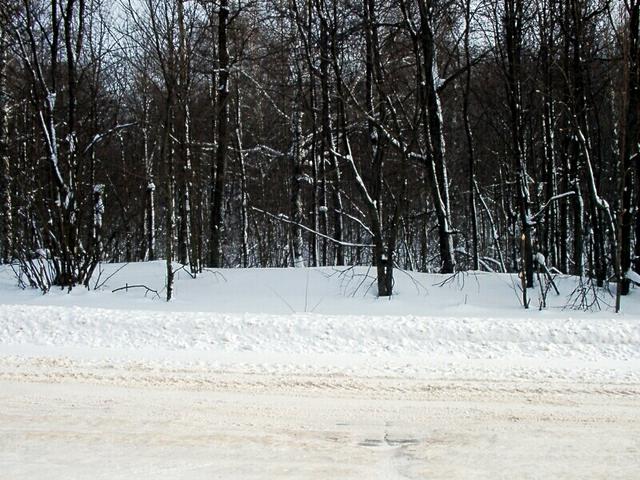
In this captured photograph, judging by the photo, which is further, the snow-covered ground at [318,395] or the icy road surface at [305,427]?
the snow-covered ground at [318,395]

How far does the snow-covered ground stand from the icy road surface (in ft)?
0.05

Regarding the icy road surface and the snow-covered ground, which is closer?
the icy road surface

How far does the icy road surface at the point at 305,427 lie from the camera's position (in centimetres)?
366

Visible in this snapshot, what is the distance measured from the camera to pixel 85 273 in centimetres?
1191

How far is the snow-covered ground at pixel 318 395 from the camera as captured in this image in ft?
12.4

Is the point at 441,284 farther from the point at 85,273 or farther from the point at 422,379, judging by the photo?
the point at 85,273

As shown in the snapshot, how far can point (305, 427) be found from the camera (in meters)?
4.41

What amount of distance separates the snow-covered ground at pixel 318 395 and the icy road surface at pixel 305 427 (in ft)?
0.05

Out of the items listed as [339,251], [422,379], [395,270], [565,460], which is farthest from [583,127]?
[565,460]

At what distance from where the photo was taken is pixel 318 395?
5195mm

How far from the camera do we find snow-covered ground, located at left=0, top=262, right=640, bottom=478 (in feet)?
12.4

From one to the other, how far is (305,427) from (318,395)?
0.80m

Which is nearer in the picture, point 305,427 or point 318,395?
point 305,427

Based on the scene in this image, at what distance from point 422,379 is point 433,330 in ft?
5.52
